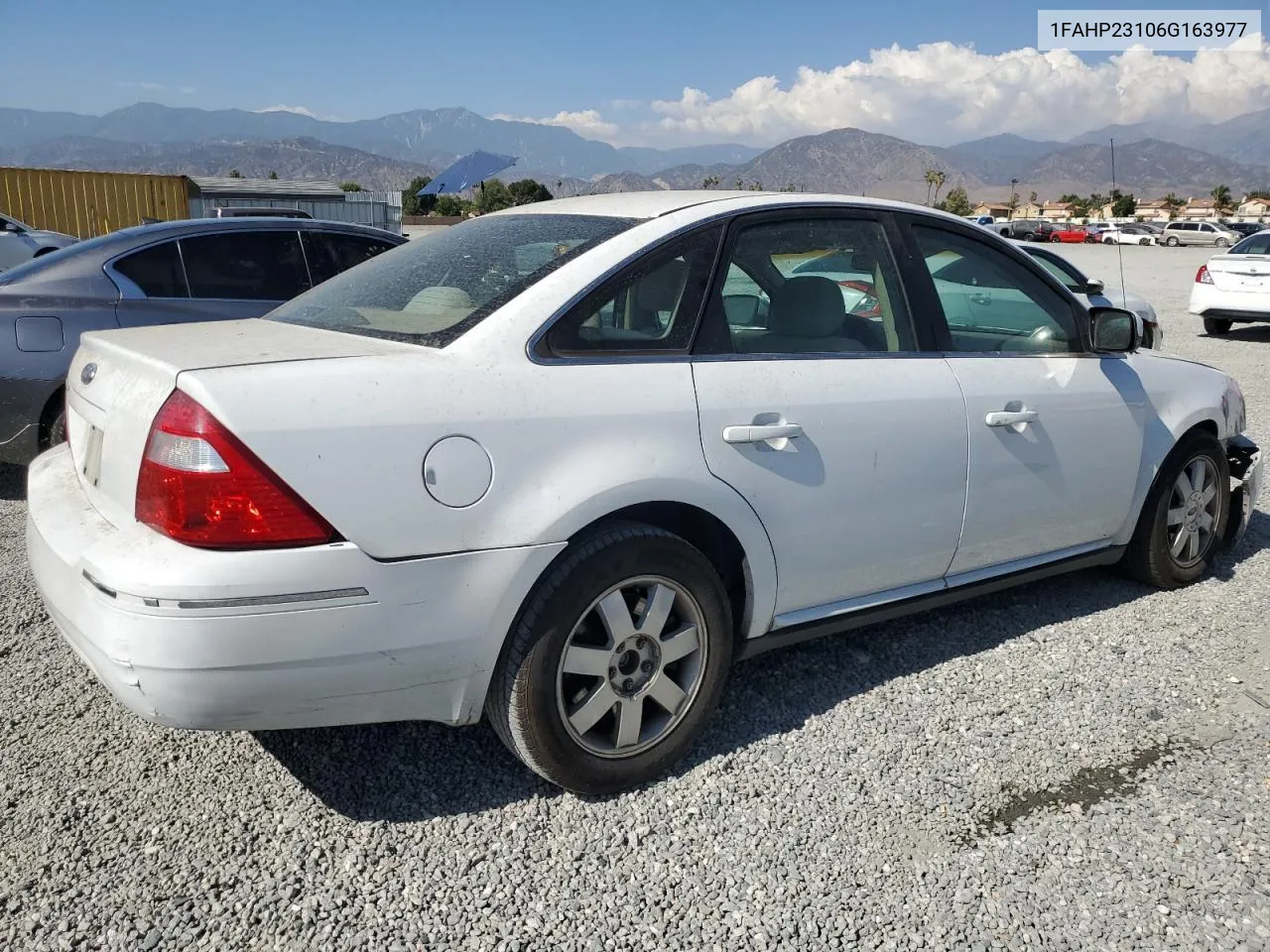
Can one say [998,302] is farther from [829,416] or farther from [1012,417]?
[829,416]

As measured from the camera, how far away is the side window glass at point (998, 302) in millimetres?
3646

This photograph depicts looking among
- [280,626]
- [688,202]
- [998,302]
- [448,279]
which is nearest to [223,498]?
[280,626]

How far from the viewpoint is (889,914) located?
92.3 inches

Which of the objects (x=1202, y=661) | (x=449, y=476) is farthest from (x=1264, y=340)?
(x=449, y=476)

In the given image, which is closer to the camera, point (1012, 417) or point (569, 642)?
point (569, 642)

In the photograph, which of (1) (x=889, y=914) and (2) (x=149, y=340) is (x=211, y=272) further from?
(1) (x=889, y=914)

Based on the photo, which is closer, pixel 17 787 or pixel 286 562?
pixel 286 562

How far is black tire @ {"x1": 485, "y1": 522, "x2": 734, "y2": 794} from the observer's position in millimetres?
2529

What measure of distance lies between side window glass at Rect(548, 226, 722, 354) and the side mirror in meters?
1.70

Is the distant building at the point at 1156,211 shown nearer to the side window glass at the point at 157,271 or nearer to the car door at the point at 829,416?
the side window glass at the point at 157,271

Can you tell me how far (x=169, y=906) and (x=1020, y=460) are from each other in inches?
115

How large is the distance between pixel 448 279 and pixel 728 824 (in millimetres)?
1752

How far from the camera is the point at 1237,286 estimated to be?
13930 millimetres

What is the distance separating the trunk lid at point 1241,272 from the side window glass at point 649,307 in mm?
13707
